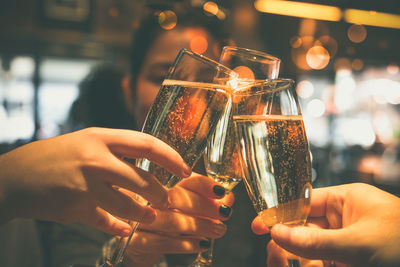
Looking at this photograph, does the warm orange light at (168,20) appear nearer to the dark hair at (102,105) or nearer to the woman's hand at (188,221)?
the dark hair at (102,105)

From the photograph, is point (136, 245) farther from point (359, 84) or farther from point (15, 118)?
point (359, 84)

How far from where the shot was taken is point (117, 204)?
554 mm

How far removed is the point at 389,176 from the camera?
3.88 metres

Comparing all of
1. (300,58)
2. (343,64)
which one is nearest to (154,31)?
(300,58)

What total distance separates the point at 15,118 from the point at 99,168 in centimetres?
442

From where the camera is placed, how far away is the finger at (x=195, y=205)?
0.81m

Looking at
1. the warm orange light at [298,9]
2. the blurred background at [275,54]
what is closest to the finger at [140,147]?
the blurred background at [275,54]

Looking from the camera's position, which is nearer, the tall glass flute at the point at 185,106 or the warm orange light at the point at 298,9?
the tall glass flute at the point at 185,106

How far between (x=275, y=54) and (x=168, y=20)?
276 cm

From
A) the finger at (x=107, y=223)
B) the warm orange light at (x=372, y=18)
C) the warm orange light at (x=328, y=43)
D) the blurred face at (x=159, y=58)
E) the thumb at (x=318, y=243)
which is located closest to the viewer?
the thumb at (x=318, y=243)

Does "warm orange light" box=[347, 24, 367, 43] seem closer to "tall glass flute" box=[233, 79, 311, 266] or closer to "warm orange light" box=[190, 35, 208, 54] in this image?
"warm orange light" box=[190, 35, 208, 54]

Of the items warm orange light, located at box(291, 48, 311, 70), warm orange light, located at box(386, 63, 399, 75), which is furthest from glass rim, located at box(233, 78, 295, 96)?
warm orange light, located at box(386, 63, 399, 75)

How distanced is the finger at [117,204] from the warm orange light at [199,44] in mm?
1120

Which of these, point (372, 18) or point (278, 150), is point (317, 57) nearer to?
point (372, 18)
